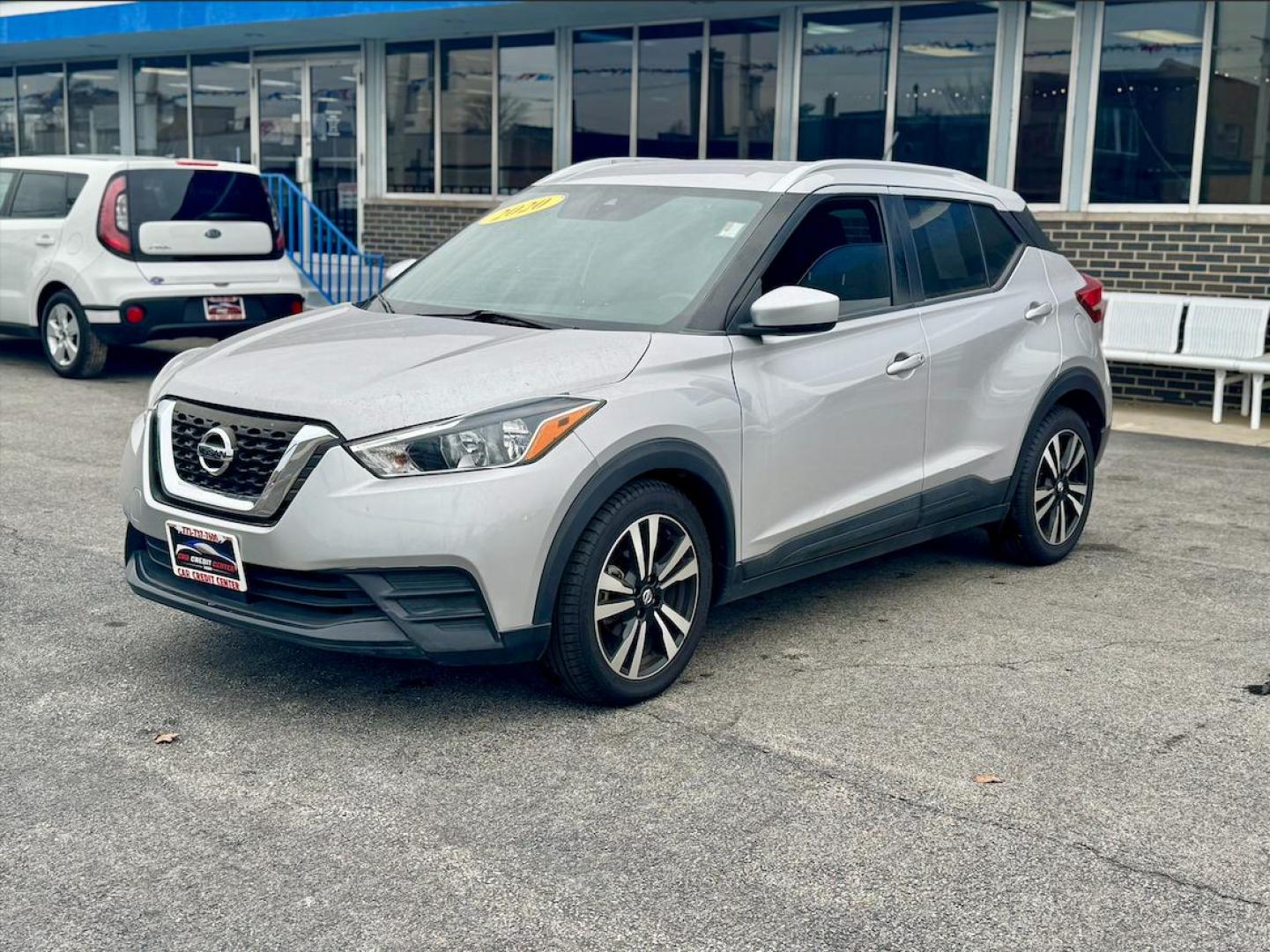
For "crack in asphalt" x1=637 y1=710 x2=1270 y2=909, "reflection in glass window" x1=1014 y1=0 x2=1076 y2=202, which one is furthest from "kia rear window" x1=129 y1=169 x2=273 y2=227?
"crack in asphalt" x1=637 y1=710 x2=1270 y2=909

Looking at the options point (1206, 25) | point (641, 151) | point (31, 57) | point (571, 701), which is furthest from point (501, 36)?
point (571, 701)

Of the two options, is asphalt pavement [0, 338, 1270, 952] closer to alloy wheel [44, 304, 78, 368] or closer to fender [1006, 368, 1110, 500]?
fender [1006, 368, 1110, 500]

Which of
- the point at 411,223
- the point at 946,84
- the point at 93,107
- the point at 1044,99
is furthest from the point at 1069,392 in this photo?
the point at 93,107

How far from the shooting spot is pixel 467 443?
4242 millimetres

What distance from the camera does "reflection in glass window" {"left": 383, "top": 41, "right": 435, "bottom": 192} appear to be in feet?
56.0

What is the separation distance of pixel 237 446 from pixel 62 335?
832 cm

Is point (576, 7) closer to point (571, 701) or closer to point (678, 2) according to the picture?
point (678, 2)

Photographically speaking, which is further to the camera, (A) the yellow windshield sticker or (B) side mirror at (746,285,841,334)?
(A) the yellow windshield sticker

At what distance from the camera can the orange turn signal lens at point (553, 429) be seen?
428cm

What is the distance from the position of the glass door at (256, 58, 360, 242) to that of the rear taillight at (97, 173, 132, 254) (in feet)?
21.5

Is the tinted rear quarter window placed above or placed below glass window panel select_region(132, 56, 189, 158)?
below

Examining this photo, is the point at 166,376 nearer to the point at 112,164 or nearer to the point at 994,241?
the point at 994,241

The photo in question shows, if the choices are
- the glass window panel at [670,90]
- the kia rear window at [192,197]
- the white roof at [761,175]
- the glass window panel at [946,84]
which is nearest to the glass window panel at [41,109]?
the glass window panel at [670,90]

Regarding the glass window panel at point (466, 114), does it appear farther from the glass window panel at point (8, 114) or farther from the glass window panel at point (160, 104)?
the glass window panel at point (8, 114)
